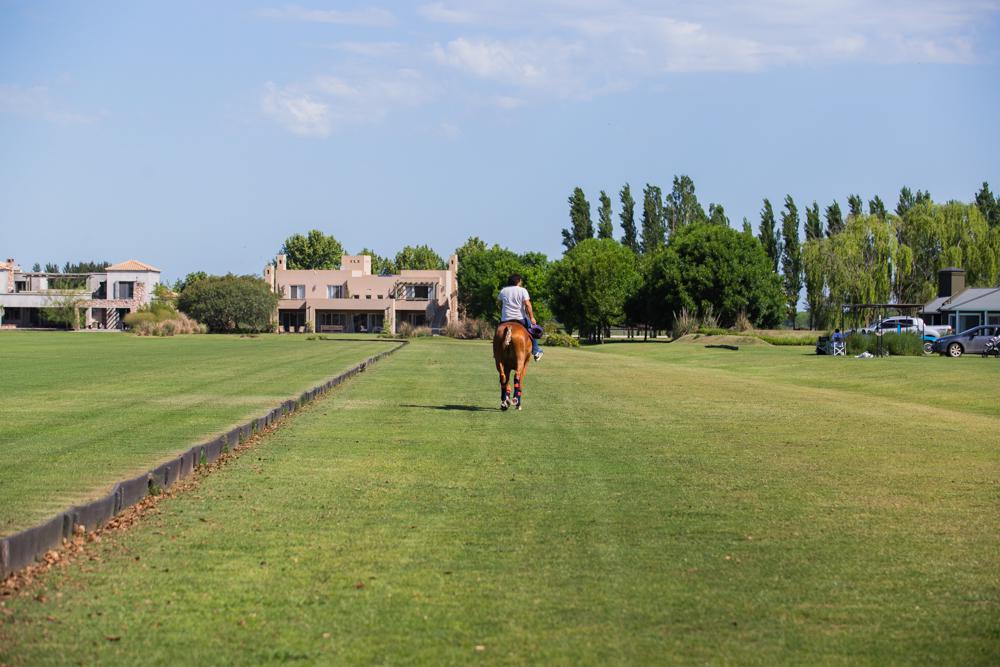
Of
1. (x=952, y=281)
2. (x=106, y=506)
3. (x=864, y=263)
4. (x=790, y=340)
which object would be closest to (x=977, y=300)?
(x=952, y=281)

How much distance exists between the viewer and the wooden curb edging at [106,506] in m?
7.07

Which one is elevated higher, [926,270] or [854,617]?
[926,270]

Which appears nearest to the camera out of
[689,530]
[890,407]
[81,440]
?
[689,530]

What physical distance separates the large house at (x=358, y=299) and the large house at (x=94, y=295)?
15.2 m

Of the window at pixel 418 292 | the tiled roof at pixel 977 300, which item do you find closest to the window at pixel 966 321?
the tiled roof at pixel 977 300

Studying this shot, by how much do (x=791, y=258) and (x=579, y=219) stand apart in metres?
28.4

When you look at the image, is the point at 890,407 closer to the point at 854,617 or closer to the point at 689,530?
the point at 689,530

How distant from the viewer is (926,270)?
91.4 meters

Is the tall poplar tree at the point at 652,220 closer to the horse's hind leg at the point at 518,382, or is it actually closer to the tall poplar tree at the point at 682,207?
the tall poplar tree at the point at 682,207

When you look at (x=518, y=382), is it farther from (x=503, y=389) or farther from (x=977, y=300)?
(x=977, y=300)

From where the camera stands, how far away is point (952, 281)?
78188mm

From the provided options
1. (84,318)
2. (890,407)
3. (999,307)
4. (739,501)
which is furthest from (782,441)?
(84,318)

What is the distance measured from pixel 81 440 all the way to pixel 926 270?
8735 centimetres

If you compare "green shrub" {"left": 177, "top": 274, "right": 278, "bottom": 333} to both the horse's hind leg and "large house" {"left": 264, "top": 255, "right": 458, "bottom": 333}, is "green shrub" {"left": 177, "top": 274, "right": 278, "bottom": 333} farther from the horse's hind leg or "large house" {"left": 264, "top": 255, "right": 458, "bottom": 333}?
the horse's hind leg
